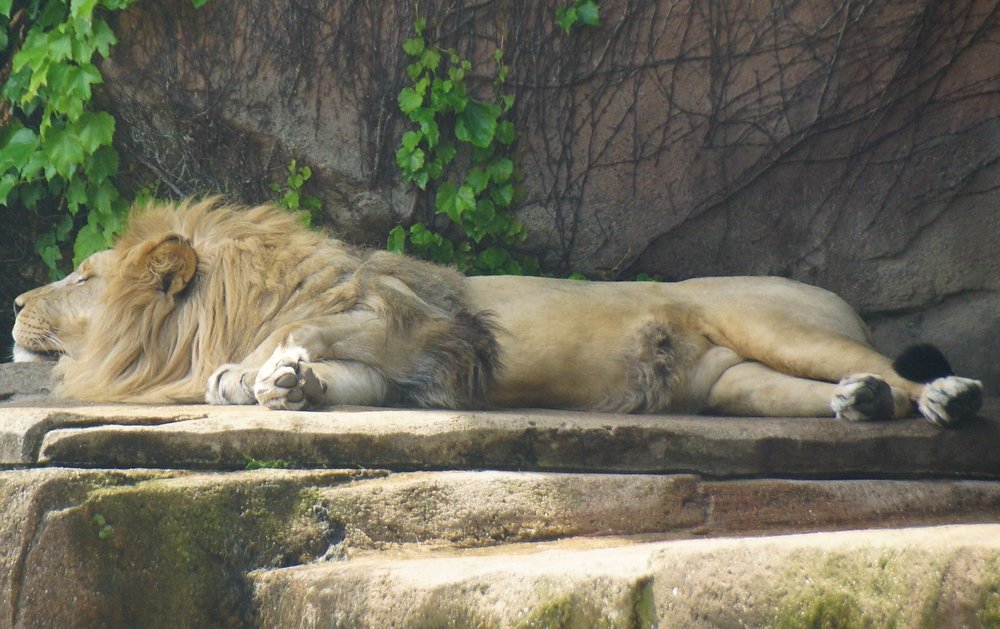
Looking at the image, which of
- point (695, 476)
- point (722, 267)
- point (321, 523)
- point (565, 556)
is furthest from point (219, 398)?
point (722, 267)

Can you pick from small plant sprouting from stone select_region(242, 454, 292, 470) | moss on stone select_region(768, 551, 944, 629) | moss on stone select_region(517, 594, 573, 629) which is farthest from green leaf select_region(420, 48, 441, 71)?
moss on stone select_region(768, 551, 944, 629)

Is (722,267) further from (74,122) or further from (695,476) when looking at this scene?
(74,122)

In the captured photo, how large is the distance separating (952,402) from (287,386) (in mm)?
1972

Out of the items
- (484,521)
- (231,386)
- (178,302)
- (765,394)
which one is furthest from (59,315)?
(765,394)

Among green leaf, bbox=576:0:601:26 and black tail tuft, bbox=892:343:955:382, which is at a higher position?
green leaf, bbox=576:0:601:26

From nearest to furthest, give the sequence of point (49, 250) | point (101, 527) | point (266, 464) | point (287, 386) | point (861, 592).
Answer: point (861, 592) → point (101, 527) → point (266, 464) → point (287, 386) → point (49, 250)

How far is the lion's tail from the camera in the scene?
3.99m

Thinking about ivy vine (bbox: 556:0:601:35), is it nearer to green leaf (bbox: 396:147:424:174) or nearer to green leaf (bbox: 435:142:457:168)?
green leaf (bbox: 435:142:457:168)

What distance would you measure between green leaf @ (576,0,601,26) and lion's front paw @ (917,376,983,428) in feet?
8.19

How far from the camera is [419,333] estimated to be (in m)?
4.06

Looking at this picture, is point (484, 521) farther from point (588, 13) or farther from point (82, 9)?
point (82, 9)

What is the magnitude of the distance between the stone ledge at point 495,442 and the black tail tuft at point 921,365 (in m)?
0.17

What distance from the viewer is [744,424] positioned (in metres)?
3.48

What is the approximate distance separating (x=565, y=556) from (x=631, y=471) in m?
0.96
